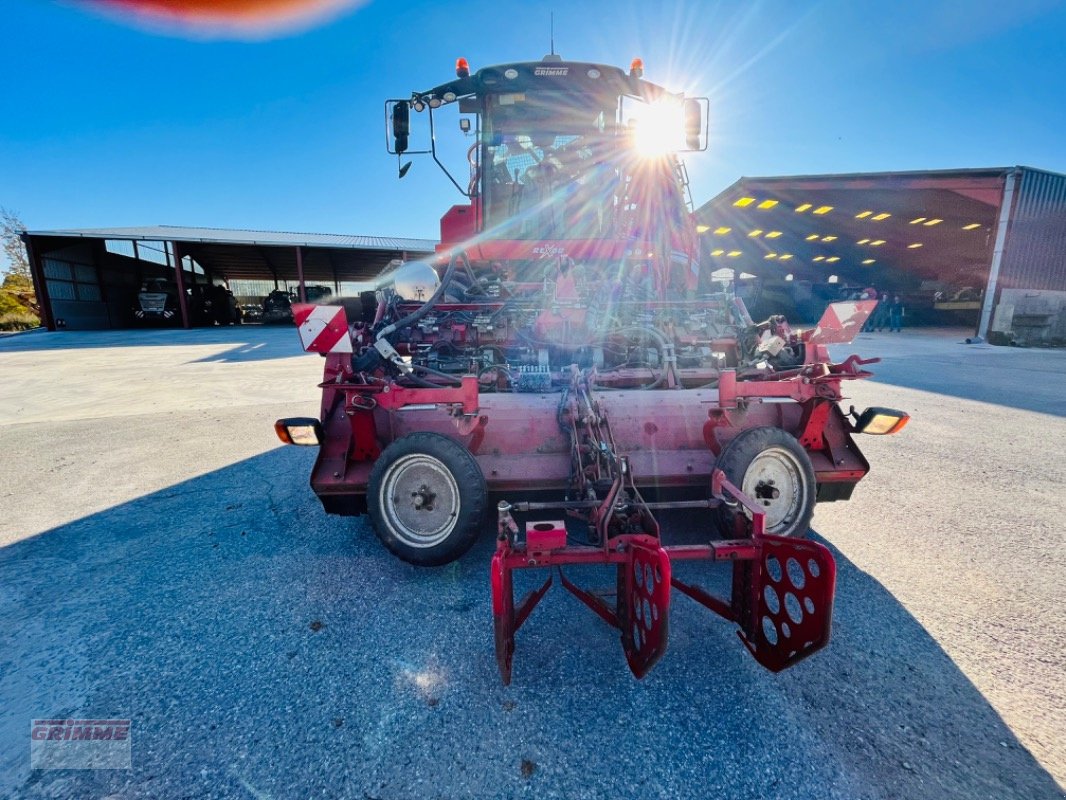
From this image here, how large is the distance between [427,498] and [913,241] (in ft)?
88.8

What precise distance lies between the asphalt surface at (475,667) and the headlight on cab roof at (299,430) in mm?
691

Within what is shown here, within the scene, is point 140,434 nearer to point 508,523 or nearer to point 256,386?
point 256,386

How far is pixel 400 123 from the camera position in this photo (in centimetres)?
448

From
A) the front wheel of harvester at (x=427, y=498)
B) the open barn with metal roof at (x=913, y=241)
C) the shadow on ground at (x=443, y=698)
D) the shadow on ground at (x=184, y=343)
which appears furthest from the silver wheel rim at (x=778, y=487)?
the shadow on ground at (x=184, y=343)

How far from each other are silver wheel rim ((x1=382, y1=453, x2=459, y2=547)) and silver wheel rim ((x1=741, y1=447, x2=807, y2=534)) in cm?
159

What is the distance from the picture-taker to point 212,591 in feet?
8.11

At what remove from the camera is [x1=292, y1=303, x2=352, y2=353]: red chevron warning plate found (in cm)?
283

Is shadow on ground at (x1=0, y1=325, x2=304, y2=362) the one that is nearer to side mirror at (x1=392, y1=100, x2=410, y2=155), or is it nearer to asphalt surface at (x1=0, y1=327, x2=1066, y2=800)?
side mirror at (x1=392, y1=100, x2=410, y2=155)

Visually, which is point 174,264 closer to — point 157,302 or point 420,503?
point 157,302

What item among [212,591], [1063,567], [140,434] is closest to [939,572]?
[1063,567]

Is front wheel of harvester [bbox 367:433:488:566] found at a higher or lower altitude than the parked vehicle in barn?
lower

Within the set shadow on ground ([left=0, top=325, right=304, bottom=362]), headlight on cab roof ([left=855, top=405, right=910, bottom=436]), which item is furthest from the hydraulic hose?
shadow on ground ([left=0, top=325, right=304, bottom=362])

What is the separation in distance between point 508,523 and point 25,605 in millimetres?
2633

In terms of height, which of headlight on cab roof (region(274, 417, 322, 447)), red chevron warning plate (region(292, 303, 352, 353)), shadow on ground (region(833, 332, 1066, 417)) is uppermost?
red chevron warning plate (region(292, 303, 352, 353))
